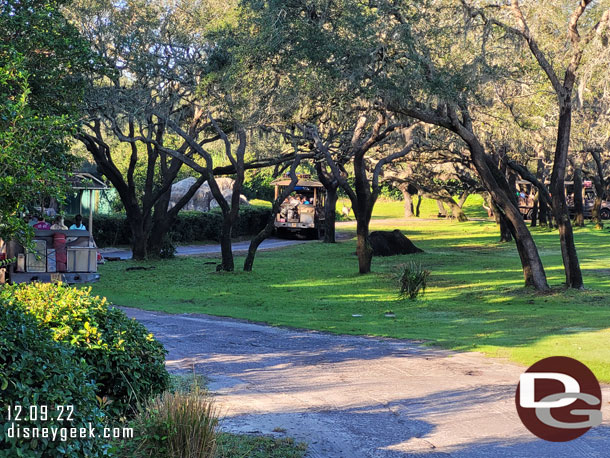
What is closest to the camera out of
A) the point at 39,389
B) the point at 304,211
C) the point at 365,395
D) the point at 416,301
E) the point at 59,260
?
the point at 39,389

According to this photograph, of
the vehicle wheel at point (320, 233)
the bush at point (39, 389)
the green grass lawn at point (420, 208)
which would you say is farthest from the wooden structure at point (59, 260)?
the green grass lawn at point (420, 208)

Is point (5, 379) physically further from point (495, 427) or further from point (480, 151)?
point (480, 151)

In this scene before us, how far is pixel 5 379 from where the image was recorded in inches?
182

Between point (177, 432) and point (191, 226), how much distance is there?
1304 inches

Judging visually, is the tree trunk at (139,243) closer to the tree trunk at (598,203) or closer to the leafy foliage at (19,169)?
the leafy foliage at (19,169)

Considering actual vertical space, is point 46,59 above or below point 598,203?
above

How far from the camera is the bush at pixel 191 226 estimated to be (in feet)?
113

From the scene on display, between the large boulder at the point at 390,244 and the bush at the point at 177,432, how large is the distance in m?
25.3

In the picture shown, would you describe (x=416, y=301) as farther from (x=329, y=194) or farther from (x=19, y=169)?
(x=329, y=194)

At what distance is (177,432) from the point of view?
19.5 feet

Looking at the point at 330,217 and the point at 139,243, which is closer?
the point at 139,243

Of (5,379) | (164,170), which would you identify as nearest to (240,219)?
(164,170)
